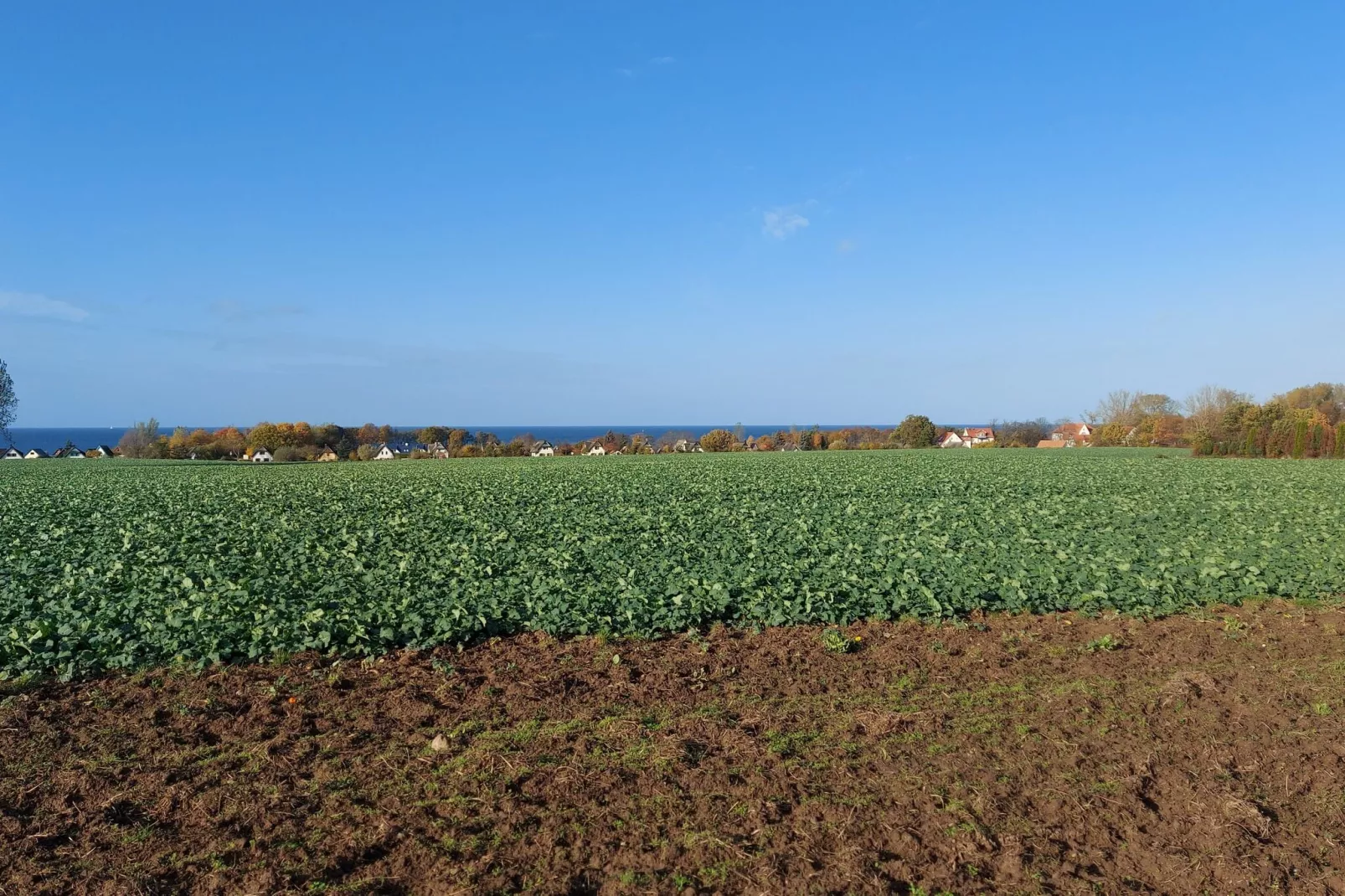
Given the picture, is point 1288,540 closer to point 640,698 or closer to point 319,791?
point 640,698

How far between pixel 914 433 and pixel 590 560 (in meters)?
88.8

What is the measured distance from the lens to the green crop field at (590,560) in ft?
30.7

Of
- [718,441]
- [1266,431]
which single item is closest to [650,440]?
[718,441]

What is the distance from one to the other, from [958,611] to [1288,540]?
1080cm

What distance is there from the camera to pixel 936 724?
22.0ft

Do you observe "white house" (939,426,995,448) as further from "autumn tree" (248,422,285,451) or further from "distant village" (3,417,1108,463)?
"autumn tree" (248,422,285,451)

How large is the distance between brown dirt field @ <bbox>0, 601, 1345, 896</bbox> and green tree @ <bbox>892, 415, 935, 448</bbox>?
90.1 metres

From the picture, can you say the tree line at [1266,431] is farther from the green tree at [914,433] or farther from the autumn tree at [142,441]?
the autumn tree at [142,441]

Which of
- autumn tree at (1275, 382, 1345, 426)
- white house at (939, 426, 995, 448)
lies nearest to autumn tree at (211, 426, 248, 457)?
white house at (939, 426, 995, 448)

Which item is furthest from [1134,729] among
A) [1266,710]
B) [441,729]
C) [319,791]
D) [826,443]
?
[826,443]

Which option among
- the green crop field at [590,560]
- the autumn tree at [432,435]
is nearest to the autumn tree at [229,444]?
the autumn tree at [432,435]

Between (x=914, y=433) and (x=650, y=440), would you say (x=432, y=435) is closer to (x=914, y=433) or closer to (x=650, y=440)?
(x=650, y=440)

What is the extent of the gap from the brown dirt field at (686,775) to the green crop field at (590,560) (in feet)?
3.77

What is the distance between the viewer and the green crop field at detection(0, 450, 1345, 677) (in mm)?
9344
